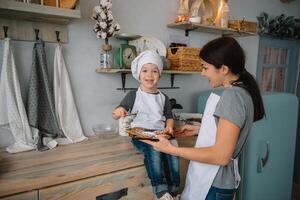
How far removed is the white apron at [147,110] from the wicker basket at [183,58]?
444 mm

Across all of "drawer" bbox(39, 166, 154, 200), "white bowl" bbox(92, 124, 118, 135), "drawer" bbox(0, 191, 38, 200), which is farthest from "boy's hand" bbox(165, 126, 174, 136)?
"drawer" bbox(0, 191, 38, 200)

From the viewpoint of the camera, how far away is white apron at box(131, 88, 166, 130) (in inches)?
60.9

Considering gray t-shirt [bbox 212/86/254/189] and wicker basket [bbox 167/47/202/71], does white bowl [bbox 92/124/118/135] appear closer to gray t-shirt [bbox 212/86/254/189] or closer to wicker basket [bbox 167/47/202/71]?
wicker basket [bbox 167/47/202/71]

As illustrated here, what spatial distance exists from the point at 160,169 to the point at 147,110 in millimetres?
383

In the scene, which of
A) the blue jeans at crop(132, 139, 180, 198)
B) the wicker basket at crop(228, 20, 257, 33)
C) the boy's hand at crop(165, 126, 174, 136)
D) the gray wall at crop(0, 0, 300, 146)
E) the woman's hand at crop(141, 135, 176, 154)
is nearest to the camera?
the woman's hand at crop(141, 135, 176, 154)

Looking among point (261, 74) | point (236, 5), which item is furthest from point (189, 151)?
point (261, 74)

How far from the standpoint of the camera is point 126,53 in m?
1.70

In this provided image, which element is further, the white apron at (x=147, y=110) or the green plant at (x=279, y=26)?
the green plant at (x=279, y=26)

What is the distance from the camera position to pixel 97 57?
5.74 feet

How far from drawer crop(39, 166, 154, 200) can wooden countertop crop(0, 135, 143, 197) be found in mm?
26

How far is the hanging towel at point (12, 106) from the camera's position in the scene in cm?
137

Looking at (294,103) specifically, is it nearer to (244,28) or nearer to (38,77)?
(244,28)

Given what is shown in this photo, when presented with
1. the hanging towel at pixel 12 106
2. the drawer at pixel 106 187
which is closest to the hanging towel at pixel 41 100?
the hanging towel at pixel 12 106

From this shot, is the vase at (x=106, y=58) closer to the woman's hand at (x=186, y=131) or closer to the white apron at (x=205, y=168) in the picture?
the woman's hand at (x=186, y=131)
